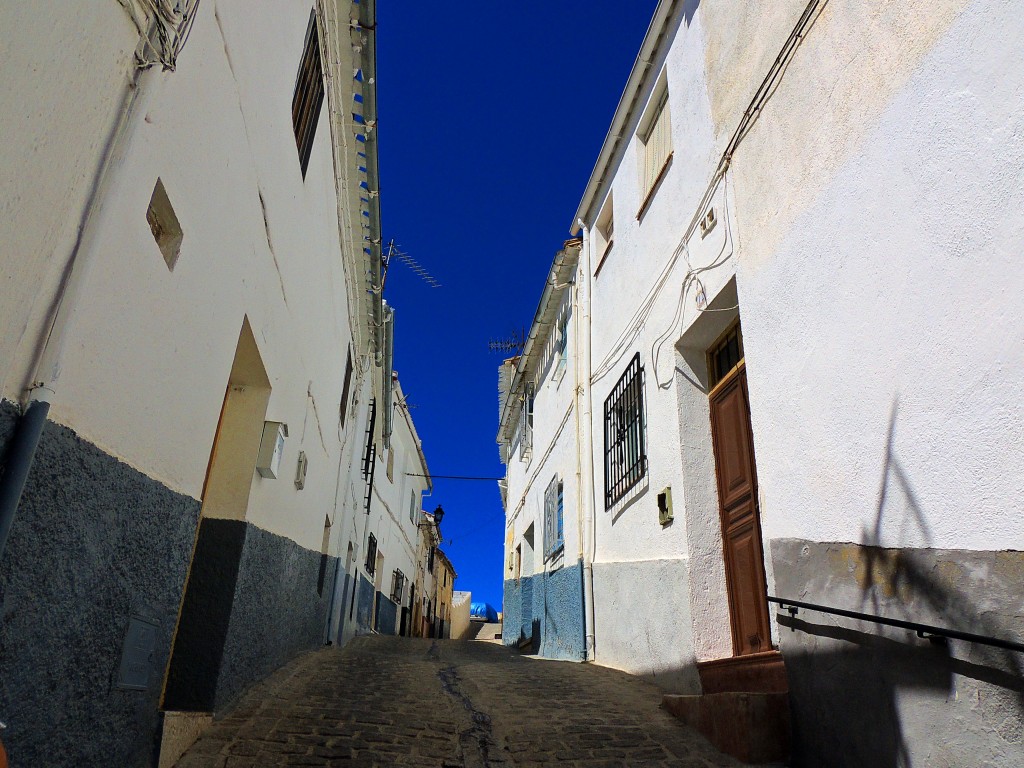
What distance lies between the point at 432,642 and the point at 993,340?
35.5 ft

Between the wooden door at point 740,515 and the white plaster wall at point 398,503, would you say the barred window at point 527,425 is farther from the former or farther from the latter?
the wooden door at point 740,515

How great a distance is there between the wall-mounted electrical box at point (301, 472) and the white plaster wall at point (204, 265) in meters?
0.32

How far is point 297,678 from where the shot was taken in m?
5.77

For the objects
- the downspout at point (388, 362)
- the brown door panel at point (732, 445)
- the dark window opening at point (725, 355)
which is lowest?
the brown door panel at point (732, 445)

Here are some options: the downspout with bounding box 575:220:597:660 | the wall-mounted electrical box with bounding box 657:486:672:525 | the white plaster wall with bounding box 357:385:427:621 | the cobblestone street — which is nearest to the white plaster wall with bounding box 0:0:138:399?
the cobblestone street

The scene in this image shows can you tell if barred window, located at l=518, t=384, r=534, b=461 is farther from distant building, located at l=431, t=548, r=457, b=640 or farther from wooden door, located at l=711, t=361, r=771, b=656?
distant building, located at l=431, t=548, r=457, b=640

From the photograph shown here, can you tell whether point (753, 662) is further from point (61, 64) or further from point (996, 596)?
point (61, 64)

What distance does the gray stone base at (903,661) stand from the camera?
2453 millimetres

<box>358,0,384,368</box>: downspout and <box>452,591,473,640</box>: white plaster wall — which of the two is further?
<box>452,591,473,640</box>: white plaster wall

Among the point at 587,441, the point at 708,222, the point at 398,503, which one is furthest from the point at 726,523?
the point at 398,503

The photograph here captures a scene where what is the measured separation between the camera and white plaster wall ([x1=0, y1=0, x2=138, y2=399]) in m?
1.87

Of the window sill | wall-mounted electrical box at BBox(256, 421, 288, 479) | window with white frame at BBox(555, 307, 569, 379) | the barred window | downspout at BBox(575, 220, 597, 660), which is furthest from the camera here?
the barred window

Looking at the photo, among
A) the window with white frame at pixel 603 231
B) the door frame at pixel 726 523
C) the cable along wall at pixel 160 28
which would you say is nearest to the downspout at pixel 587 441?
the window with white frame at pixel 603 231

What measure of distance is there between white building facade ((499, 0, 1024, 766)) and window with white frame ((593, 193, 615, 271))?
226 centimetres
